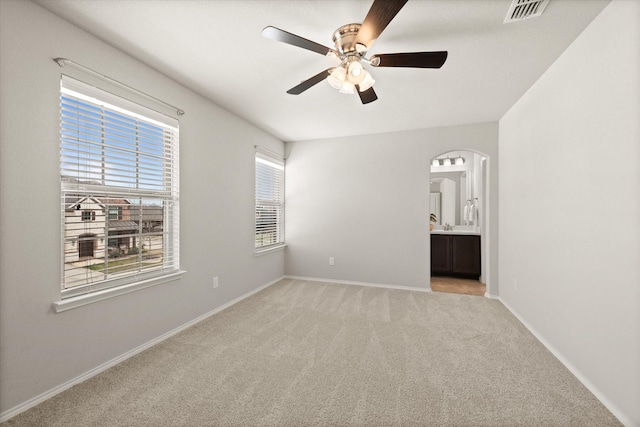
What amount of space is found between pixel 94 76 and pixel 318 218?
10.9 ft

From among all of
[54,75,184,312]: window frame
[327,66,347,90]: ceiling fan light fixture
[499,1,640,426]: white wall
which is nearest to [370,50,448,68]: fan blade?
[327,66,347,90]: ceiling fan light fixture

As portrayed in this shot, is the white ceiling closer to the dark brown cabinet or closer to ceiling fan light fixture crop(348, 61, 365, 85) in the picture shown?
ceiling fan light fixture crop(348, 61, 365, 85)

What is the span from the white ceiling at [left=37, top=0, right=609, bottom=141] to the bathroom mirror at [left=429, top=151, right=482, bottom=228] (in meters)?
2.52

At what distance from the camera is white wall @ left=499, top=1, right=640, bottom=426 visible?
149 cm

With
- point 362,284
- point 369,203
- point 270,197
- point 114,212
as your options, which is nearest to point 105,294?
point 114,212

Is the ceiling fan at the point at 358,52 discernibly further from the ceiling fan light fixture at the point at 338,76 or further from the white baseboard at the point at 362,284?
the white baseboard at the point at 362,284

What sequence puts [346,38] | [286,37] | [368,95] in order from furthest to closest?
[368,95] < [346,38] < [286,37]

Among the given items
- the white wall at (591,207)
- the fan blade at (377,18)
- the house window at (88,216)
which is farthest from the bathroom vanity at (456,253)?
the house window at (88,216)

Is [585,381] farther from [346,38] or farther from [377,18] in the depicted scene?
[346,38]

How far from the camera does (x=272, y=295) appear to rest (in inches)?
149

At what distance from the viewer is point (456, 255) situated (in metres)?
4.97

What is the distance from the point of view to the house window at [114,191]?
1.86 meters

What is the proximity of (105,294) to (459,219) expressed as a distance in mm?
5928

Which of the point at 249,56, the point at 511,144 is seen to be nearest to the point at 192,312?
the point at 249,56
